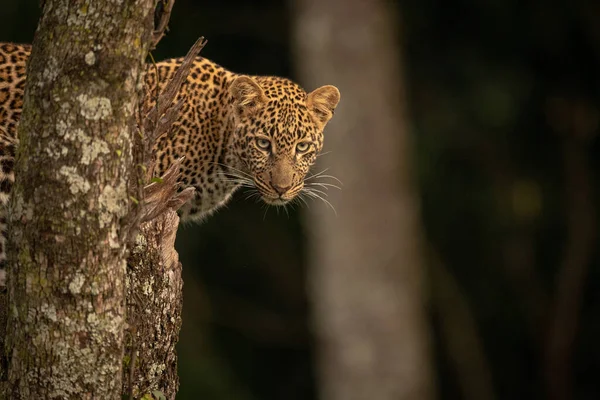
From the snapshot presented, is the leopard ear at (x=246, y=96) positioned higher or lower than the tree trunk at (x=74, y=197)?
higher

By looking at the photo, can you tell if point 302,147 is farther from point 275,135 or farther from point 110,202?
point 110,202

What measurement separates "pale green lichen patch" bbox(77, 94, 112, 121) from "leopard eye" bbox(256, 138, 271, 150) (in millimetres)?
3159

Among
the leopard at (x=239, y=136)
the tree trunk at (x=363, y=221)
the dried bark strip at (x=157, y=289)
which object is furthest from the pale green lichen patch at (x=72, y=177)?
the tree trunk at (x=363, y=221)

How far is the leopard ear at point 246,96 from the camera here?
820cm

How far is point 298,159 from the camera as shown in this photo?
26.9 feet

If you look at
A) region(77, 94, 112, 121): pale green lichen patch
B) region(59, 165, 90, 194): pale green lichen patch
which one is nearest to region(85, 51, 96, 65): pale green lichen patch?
region(77, 94, 112, 121): pale green lichen patch

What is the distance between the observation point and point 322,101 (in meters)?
8.45

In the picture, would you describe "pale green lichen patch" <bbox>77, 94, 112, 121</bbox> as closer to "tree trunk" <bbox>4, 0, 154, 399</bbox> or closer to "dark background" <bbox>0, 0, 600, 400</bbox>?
"tree trunk" <bbox>4, 0, 154, 399</bbox>

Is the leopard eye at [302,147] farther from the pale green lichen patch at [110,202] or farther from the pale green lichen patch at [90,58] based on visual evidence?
the pale green lichen patch at [90,58]

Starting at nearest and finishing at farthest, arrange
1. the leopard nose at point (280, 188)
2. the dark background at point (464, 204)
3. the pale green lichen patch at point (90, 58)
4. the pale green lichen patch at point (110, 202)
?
the pale green lichen patch at point (90, 58)
the pale green lichen patch at point (110, 202)
the leopard nose at point (280, 188)
the dark background at point (464, 204)

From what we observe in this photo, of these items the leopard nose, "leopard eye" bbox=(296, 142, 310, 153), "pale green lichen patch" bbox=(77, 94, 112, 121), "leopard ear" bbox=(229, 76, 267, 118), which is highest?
"leopard ear" bbox=(229, 76, 267, 118)

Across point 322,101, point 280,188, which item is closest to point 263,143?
point 280,188

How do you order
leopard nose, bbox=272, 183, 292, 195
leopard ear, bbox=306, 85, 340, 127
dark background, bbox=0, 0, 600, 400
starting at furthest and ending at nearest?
1. dark background, bbox=0, 0, 600, 400
2. leopard ear, bbox=306, 85, 340, 127
3. leopard nose, bbox=272, 183, 292, 195

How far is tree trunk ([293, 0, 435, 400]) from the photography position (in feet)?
48.3
